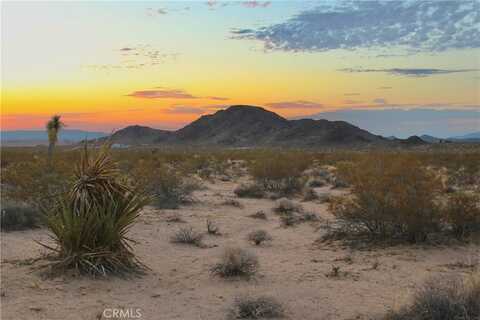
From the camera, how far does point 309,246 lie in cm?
1072

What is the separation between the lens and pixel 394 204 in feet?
33.7

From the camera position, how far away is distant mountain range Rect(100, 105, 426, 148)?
120 metres

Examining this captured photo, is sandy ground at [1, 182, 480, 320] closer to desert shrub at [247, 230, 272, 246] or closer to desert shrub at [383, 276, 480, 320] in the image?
desert shrub at [247, 230, 272, 246]

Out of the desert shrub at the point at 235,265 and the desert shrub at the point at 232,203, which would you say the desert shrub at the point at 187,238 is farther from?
the desert shrub at the point at 232,203

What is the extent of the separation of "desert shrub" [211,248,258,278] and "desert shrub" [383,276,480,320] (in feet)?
8.94

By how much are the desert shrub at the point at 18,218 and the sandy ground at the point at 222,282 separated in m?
0.46

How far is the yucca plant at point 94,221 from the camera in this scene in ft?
25.3

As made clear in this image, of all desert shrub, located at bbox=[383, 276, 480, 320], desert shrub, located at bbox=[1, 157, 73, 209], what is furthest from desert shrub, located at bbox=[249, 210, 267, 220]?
desert shrub, located at bbox=[383, 276, 480, 320]

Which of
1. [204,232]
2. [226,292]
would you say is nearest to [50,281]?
[226,292]

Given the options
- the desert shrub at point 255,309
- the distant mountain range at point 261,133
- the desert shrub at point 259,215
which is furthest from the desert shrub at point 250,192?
the distant mountain range at point 261,133

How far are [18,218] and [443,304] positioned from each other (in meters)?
9.98

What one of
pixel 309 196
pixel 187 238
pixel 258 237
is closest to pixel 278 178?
pixel 309 196

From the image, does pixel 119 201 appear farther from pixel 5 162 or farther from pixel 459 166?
pixel 5 162

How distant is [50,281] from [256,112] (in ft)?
444
